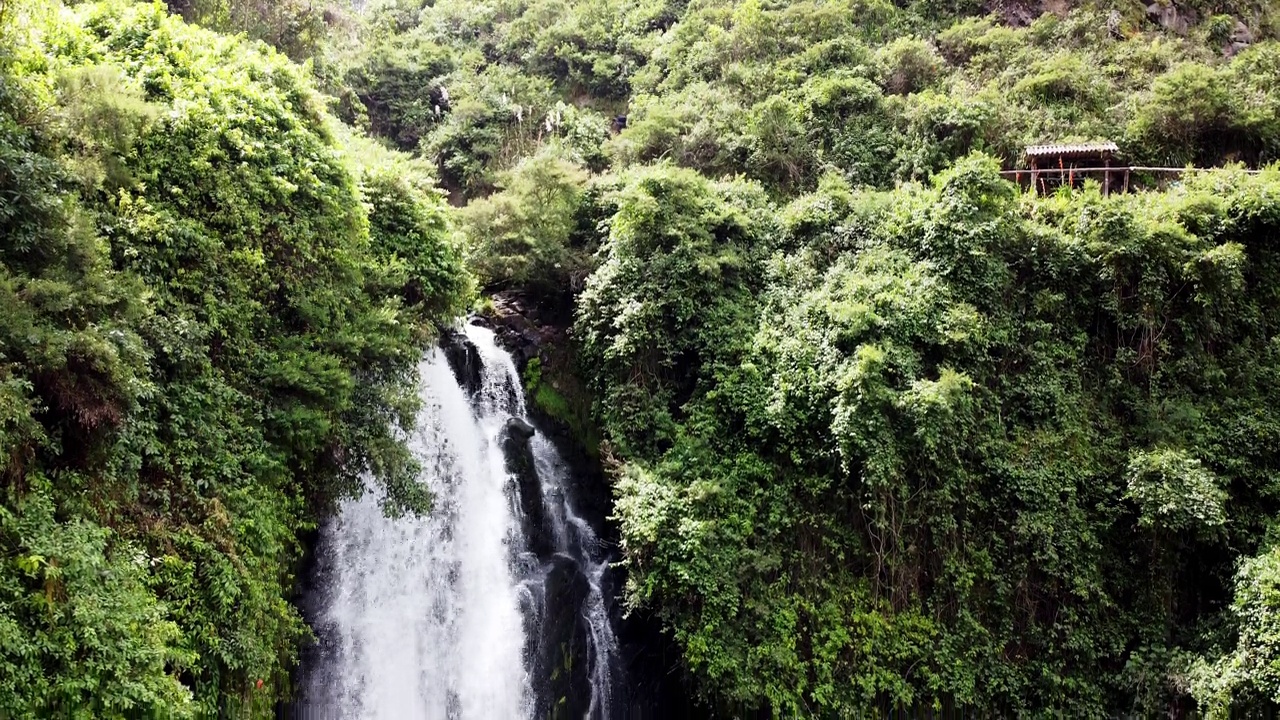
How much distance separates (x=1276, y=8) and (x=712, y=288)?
1826cm

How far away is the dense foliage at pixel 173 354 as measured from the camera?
234 inches

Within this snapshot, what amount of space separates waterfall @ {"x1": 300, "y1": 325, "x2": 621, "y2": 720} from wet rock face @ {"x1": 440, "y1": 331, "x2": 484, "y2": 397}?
157 millimetres

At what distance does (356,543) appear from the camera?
452 inches

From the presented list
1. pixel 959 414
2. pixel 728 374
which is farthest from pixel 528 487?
pixel 959 414

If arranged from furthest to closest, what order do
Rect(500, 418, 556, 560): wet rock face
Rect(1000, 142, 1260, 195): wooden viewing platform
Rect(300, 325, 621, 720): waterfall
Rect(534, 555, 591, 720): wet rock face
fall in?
1. Rect(1000, 142, 1260, 195): wooden viewing platform
2. Rect(500, 418, 556, 560): wet rock face
3. Rect(534, 555, 591, 720): wet rock face
4. Rect(300, 325, 621, 720): waterfall

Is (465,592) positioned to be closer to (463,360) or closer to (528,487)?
(528,487)

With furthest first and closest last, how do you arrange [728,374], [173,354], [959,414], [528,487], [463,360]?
1. [463,360]
2. [528,487]
3. [728,374]
4. [959,414]
5. [173,354]

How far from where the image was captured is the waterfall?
10.8 metres

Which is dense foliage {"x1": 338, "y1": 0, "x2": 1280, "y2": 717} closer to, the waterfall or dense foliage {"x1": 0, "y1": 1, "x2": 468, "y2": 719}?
the waterfall

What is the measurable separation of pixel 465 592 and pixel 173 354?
629 cm

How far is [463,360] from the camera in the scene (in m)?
14.9

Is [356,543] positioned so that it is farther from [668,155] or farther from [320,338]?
[668,155]

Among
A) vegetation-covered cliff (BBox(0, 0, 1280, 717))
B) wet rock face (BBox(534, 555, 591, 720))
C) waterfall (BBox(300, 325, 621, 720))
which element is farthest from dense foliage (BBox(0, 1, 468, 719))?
wet rock face (BBox(534, 555, 591, 720))

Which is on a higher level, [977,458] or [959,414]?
[959,414]
